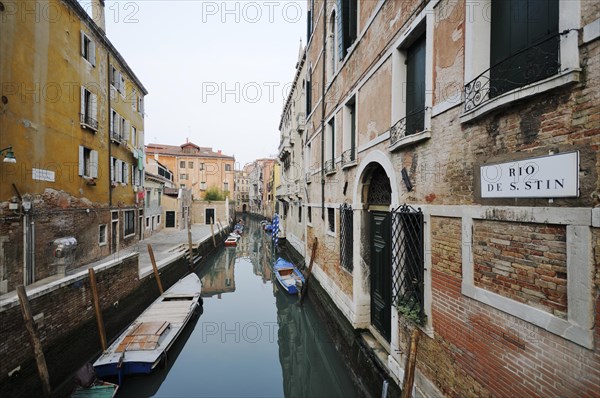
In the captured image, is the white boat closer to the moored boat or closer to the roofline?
the moored boat

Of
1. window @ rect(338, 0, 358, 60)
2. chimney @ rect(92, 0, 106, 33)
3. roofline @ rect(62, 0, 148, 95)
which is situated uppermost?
chimney @ rect(92, 0, 106, 33)

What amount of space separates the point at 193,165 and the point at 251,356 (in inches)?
1309

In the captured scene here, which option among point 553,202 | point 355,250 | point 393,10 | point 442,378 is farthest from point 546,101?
point 355,250

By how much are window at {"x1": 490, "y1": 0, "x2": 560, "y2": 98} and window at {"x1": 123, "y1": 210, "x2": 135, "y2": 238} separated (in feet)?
50.2

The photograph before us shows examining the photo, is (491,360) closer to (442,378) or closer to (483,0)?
(442,378)

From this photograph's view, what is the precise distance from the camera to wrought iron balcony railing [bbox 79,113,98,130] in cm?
959

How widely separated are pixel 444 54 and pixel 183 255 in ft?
44.8

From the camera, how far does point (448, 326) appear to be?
130 inches

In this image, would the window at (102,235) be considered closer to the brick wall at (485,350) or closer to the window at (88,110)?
the window at (88,110)

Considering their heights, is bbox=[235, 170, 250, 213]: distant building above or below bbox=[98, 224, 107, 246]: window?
above

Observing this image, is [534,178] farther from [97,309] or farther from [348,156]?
[97,309]

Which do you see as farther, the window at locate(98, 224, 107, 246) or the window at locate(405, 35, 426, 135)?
the window at locate(98, 224, 107, 246)

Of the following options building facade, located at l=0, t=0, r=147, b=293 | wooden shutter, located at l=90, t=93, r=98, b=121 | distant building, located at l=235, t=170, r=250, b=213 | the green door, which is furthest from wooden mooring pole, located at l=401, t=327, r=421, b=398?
distant building, located at l=235, t=170, r=250, b=213

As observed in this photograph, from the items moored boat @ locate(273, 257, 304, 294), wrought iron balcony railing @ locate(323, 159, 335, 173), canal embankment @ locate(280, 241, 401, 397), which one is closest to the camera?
canal embankment @ locate(280, 241, 401, 397)
